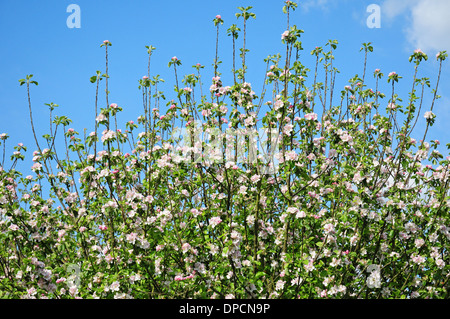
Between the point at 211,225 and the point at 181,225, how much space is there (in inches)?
24.1

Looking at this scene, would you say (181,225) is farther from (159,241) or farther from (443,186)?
(443,186)

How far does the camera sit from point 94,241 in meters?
6.08

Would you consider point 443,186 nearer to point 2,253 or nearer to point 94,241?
point 94,241

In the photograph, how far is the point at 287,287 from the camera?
17.0 feet

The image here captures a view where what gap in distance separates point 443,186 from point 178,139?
3.75 metres

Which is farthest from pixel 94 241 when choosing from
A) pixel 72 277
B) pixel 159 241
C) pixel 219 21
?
pixel 219 21

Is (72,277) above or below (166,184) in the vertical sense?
below

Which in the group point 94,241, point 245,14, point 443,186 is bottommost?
point 94,241

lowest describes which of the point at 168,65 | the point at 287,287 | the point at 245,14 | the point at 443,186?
the point at 287,287
